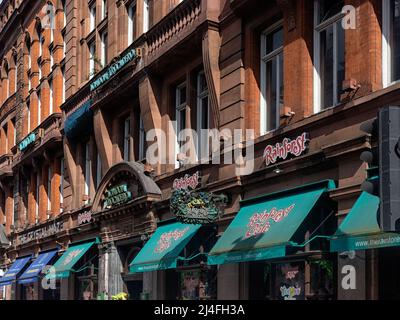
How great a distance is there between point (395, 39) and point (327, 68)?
6.74 feet

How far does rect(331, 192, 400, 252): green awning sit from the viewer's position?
10992mm

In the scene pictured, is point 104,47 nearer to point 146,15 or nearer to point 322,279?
point 146,15

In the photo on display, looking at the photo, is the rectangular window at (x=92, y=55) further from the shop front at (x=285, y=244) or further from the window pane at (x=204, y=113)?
the shop front at (x=285, y=244)

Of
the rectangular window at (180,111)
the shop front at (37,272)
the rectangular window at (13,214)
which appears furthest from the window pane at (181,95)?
the rectangular window at (13,214)

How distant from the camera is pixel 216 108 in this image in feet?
57.8

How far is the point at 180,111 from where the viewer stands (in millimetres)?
20859

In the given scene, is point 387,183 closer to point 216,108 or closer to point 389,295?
point 389,295

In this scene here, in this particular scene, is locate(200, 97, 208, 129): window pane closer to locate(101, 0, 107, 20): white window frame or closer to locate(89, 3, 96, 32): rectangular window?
locate(101, 0, 107, 20): white window frame

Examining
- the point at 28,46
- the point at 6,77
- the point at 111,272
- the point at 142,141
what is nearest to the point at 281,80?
the point at 142,141

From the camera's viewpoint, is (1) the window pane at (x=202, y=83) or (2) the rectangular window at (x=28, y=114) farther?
(2) the rectangular window at (x=28, y=114)

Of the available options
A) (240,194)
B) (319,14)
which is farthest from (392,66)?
(240,194)

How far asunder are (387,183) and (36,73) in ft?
108

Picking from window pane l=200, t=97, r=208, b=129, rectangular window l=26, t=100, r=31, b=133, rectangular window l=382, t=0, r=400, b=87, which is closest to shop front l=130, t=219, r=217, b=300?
window pane l=200, t=97, r=208, b=129

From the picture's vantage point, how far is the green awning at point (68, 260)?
2538 centimetres
